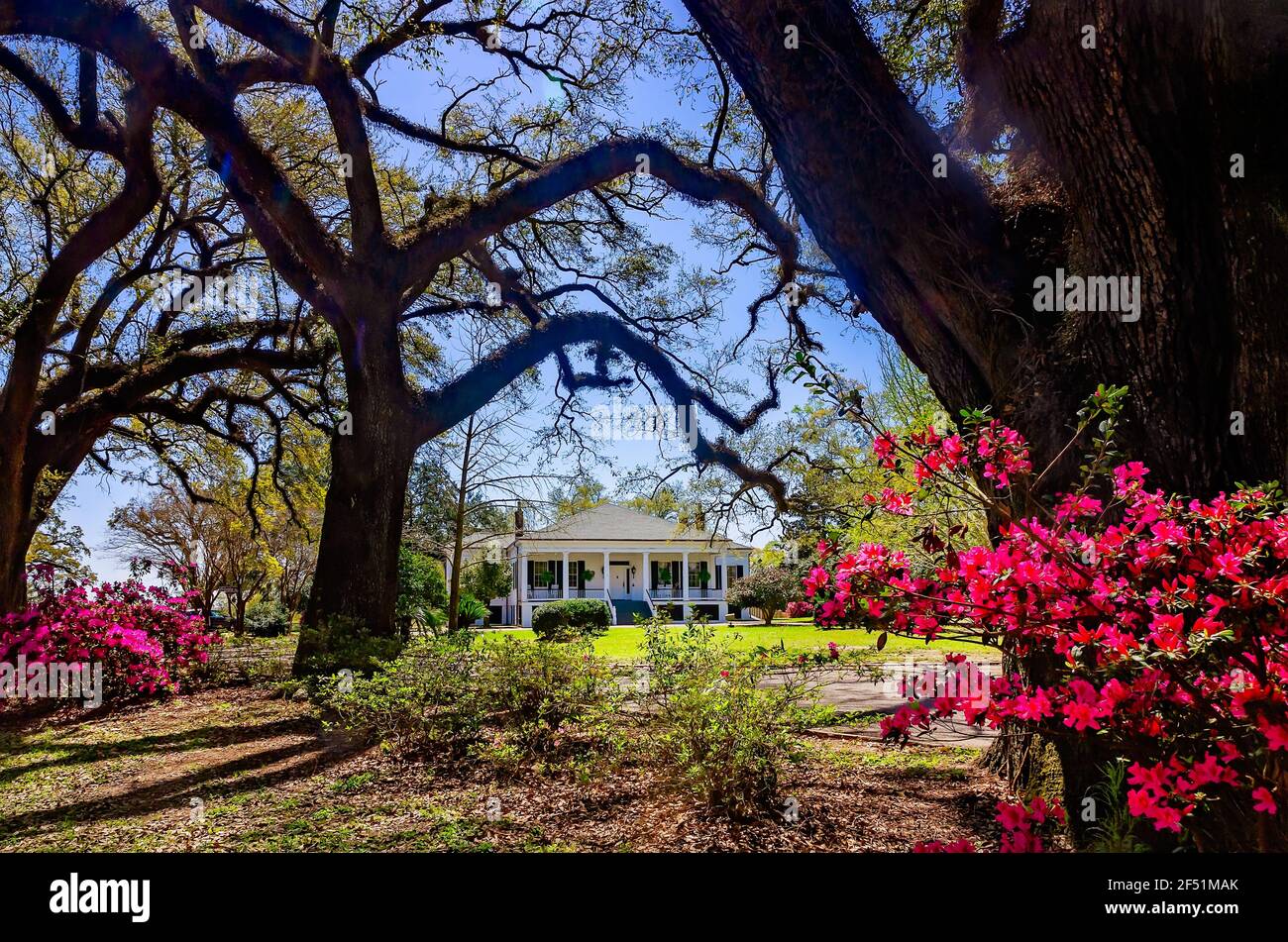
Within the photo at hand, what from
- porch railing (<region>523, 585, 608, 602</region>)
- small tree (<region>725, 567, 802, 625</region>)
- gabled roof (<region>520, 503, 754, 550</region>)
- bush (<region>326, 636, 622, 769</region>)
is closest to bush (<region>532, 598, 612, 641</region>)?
small tree (<region>725, 567, 802, 625</region>)

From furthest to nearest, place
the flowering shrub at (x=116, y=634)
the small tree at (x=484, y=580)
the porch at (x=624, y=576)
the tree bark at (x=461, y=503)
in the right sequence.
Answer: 1. the porch at (x=624, y=576)
2. the small tree at (x=484, y=580)
3. the tree bark at (x=461, y=503)
4. the flowering shrub at (x=116, y=634)

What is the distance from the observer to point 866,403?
11031 millimetres

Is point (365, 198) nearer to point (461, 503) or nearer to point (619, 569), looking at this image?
point (461, 503)

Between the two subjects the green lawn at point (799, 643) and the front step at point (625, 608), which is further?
the front step at point (625, 608)

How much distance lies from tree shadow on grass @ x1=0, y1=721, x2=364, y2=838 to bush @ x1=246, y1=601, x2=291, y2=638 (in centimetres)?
1875

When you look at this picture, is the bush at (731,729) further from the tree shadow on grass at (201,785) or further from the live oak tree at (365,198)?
the live oak tree at (365,198)

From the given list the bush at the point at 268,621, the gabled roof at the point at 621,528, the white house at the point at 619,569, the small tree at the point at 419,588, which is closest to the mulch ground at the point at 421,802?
the small tree at the point at 419,588

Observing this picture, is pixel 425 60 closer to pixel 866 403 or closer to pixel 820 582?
pixel 866 403

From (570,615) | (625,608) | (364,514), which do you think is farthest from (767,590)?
(364,514)

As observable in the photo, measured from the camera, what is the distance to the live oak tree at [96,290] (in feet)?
27.3

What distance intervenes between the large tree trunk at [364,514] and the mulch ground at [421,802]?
2110mm

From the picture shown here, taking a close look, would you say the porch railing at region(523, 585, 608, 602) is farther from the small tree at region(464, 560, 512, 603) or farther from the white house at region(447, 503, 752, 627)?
the small tree at region(464, 560, 512, 603)

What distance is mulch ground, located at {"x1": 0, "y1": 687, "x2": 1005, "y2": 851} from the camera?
148 inches
